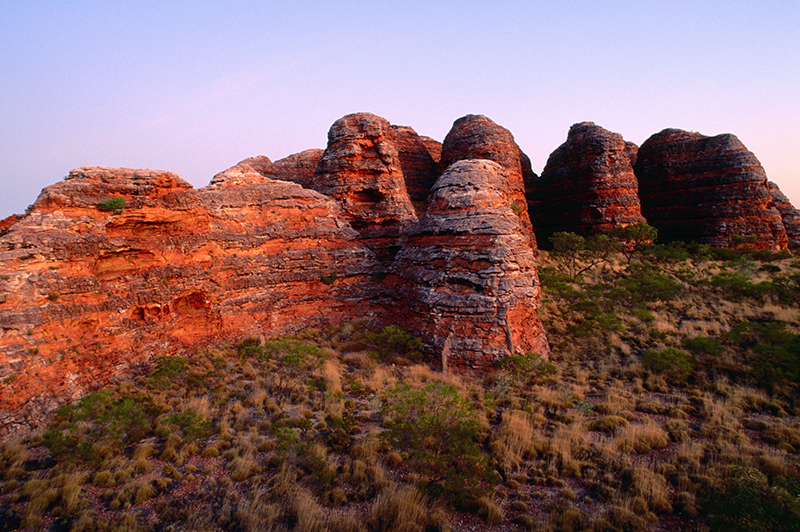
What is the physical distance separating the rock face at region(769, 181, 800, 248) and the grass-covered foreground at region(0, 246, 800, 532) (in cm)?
2364

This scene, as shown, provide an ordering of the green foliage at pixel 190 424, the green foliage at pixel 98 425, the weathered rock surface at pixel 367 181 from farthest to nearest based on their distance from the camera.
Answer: the weathered rock surface at pixel 367 181 < the green foliage at pixel 190 424 < the green foliage at pixel 98 425

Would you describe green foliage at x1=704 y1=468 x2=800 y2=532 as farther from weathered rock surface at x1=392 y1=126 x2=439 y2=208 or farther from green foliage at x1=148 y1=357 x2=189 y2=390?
weathered rock surface at x1=392 y1=126 x2=439 y2=208

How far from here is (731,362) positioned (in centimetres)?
1069

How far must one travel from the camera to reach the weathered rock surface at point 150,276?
8438mm

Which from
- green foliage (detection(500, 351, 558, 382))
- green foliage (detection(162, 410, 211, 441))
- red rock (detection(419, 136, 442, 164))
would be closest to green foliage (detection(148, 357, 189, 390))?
green foliage (detection(162, 410, 211, 441))

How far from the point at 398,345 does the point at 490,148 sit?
18.5 metres

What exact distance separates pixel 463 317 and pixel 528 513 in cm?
619

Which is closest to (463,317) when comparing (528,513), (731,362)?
(528,513)

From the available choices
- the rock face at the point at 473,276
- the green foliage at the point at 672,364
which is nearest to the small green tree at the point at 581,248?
the rock face at the point at 473,276

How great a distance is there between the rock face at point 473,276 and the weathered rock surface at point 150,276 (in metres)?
4.28

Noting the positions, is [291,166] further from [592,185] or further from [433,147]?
[592,185]

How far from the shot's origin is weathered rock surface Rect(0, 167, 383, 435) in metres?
8.44

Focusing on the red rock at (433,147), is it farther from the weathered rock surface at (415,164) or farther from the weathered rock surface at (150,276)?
the weathered rock surface at (150,276)

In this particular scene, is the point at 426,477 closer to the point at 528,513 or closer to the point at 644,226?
the point at 528,513
